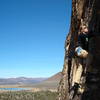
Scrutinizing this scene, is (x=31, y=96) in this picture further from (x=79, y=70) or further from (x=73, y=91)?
(x=79, y=70)

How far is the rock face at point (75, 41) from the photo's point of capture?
34.3 feet

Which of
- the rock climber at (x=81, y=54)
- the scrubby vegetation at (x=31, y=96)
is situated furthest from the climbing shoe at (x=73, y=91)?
the scrubby vegetation at (x=31, y=96)

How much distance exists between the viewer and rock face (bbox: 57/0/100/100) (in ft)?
34.3

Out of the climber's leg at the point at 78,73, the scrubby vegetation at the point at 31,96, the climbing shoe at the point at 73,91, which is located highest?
the climber's leg at the point at 78,73

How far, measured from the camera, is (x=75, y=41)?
12586 mm

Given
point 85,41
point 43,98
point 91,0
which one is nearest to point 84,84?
point 85,41

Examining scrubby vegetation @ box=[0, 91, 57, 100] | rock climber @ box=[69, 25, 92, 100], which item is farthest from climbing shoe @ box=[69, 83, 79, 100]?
scrubby vegetation @ box=[0, 91, 57, 100]

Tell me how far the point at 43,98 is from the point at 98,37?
124 ft

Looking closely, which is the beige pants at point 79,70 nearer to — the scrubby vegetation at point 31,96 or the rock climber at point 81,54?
the rock climber at point 81,54

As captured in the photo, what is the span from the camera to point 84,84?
34.4 feet

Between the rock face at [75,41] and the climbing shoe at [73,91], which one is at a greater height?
the rock face at [75,41]

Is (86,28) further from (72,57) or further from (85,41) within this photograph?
(72,57)

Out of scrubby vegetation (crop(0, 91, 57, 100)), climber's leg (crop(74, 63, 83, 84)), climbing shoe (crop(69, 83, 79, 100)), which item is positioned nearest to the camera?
climbing shoe (crop(69, 83, 79, 100))

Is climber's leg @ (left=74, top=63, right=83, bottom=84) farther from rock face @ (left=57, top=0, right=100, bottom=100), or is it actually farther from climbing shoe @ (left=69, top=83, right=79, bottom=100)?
rock face @ (left=57, top=0, right=100, bottom=100)
